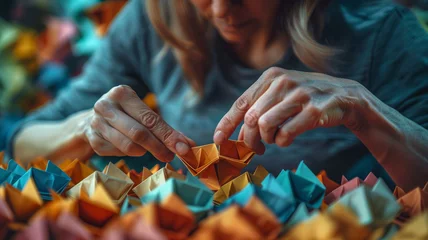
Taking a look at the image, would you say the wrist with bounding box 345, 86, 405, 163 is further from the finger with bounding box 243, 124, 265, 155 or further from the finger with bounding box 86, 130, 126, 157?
the finger with bounding box 86, 130, 126, 157

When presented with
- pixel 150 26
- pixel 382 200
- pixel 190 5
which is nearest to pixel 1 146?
pixel 150 26

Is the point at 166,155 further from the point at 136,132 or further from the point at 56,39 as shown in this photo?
the point at 56,39

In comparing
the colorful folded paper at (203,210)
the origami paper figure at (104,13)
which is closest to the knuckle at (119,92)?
the colorful folded paper at (203,210)

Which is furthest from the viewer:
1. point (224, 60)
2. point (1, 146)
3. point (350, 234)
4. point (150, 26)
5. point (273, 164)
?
point (1, 146)

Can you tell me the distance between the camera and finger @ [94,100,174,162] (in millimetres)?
576

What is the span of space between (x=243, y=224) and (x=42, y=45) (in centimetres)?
131

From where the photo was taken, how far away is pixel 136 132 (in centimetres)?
58

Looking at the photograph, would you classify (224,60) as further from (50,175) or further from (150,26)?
(50,175)

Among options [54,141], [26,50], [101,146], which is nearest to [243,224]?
[101,146]

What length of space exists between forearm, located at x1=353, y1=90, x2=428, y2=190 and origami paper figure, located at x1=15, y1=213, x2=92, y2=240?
0.32 m

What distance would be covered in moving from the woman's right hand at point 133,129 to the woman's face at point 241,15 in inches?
6.6

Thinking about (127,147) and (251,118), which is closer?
(251,118)

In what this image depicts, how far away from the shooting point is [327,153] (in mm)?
759

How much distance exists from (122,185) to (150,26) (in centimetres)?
54
